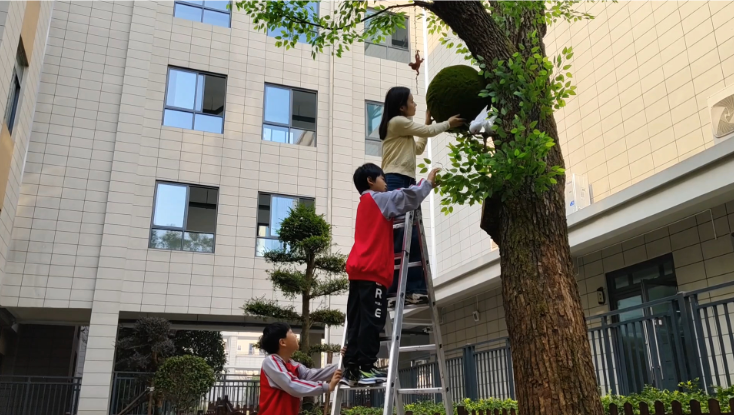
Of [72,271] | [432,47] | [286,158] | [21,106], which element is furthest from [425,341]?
[21,106]

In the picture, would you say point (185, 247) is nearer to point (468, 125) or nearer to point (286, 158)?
point (286, 158)

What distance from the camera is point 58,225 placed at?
13.9 meters

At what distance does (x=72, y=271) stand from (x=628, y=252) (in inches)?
463

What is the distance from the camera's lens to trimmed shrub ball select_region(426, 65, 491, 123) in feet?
14.7

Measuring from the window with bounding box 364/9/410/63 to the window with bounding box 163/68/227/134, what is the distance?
4.90m

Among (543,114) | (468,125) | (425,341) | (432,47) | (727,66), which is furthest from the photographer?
(425,341)

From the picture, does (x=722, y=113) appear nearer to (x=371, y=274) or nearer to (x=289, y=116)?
(x=371, y=274)

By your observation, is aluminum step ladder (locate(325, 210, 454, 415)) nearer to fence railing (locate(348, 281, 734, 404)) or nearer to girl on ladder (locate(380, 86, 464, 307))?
girl on ladder (locate(380, 86, 464, 307))

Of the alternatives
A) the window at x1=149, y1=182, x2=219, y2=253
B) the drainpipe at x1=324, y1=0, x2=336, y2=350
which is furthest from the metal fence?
the window at x1=149, y1=182, x2=219, y2=253

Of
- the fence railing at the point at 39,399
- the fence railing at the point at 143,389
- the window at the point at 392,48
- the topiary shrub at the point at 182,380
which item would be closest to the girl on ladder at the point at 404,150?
the topiary shrub at the point at 182,380

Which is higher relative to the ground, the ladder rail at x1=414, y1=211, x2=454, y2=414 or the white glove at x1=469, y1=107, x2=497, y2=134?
the white glove at x1=469, y1=107, x2=497, y2=134

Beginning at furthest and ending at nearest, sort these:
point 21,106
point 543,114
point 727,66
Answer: point 21,106 → point 727,66 → point 543,114

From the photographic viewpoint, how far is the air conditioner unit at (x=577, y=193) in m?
10.1

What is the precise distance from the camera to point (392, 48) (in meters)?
19.0
